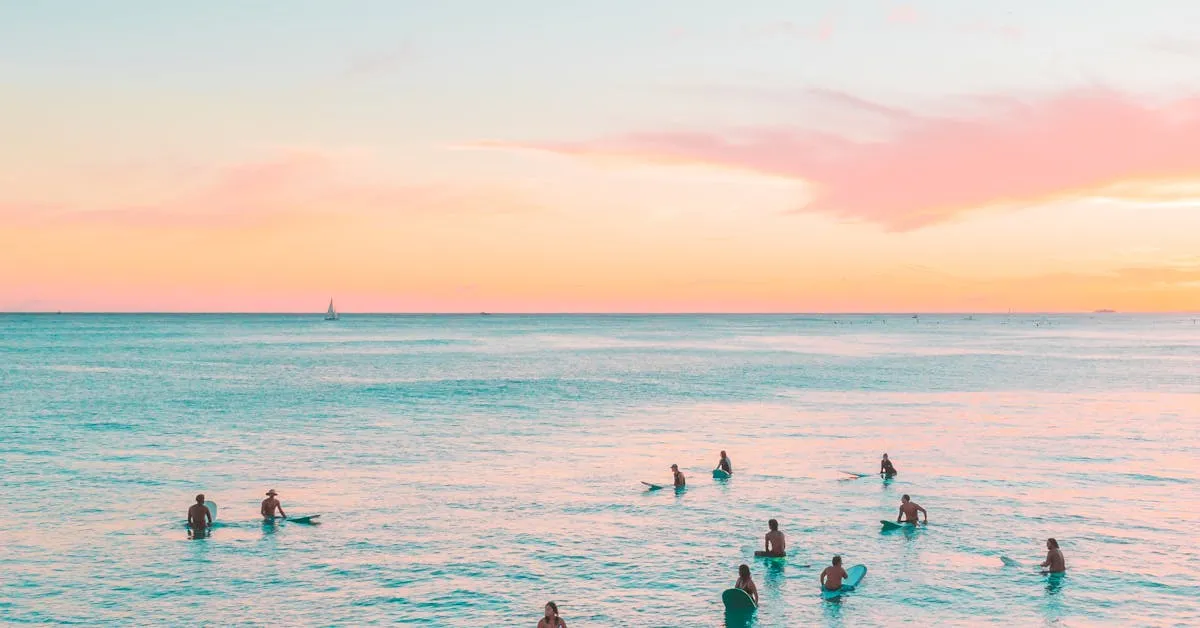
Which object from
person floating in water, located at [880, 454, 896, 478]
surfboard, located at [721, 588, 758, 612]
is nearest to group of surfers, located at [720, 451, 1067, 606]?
surfboard, located at [721, 588, 758, 612]

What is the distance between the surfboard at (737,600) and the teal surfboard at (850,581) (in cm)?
328

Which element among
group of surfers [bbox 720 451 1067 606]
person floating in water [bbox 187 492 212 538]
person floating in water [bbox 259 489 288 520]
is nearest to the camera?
group of surfers [bbox 720 451 1067 606]

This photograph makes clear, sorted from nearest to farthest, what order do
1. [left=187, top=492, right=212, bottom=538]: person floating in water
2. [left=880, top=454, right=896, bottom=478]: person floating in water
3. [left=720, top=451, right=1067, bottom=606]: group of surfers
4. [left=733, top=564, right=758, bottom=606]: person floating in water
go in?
1. [left=733, top=564, right=758, bottom=606]: person floating in water
2. [left=720, top=451, right=1067, bottom=606]: group of surfers
3. [left=187, top=492, right=212, bottom=538]: person floating in water
4. [left=880, top=454, right=896, bottom=478]: person floating in water

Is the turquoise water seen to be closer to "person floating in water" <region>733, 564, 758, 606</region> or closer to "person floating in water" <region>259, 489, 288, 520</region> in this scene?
"person floating in water" <region>733, 564, 758, 606</region>

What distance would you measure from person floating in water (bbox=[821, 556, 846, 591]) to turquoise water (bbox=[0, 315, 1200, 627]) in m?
0.62

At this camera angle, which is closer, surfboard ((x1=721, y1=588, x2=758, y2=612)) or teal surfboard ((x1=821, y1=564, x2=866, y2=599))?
surfboard ((x1=721, y1=588, x2=758, y2=612))

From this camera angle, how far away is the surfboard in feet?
89.9

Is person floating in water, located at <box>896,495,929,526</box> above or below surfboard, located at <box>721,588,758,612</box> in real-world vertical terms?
above

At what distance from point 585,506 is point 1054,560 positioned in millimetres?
19828

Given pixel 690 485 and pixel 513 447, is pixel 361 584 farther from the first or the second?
pixel 513 447

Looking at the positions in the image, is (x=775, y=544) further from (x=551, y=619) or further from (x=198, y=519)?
(x=198, y=519)

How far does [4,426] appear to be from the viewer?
231 feet

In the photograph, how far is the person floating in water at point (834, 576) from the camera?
2945 cm

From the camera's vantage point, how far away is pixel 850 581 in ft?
99.1
